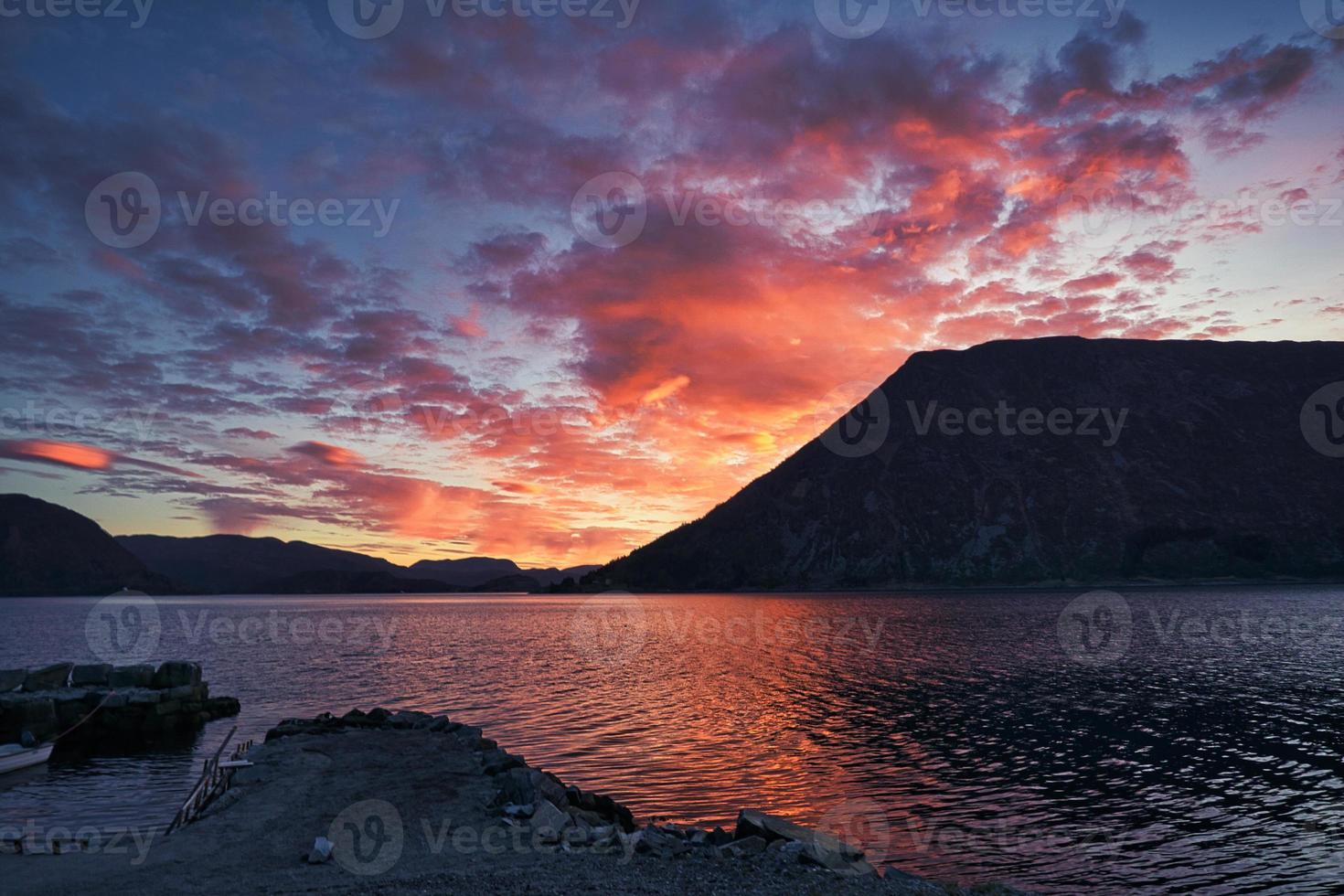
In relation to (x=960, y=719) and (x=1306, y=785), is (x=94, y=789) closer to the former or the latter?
(x=960, y=719)

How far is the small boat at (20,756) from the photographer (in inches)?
1308

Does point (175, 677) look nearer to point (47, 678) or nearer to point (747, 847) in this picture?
point (47, 678)

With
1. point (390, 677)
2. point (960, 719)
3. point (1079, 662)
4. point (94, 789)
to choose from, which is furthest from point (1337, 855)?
A: point (390, 677)

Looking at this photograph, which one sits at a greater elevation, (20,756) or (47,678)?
(47,678)

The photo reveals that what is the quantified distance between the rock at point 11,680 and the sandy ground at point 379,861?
32.0 metres

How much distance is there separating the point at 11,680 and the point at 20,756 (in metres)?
18.6

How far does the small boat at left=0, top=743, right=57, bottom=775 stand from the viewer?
33219mm

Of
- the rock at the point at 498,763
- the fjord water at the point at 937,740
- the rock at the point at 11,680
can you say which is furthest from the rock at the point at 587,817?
the rock at the point at 11,680

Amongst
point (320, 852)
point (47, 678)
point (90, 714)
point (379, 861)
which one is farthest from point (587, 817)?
point (47, 678)

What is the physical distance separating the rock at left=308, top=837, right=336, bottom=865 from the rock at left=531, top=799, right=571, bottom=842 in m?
5.31

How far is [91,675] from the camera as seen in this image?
5047cm

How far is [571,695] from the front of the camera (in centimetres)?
5578

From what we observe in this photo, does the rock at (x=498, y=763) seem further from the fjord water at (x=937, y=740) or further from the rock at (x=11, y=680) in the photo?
the rock at (x=11, y=680)

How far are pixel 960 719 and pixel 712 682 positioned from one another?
23925mm
